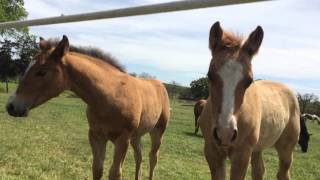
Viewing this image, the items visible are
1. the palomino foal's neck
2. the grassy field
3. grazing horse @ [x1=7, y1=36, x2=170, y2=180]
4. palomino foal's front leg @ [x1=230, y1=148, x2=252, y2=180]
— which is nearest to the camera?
palomino foal's front leg @ [x1=230, y1=148, x2=252, y2=180]

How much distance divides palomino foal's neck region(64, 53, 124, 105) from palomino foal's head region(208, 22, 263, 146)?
2143 millimetres

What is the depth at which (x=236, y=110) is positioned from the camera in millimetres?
3836

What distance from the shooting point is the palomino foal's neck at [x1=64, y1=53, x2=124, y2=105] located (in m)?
5.77

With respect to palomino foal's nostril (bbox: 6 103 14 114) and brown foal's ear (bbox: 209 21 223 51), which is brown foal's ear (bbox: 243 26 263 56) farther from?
palomino foal's nostril (bbox: 6 103 14 114)

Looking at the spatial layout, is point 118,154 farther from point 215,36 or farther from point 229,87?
point 229,87

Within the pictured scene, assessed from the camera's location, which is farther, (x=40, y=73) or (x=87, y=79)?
(x=87, y=79)

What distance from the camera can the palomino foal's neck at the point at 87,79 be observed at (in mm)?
5770

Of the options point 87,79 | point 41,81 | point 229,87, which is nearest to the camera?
point 229,87

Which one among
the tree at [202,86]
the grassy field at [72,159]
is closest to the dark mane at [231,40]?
the grassy field at [72,159]

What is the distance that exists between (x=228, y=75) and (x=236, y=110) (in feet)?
0.96

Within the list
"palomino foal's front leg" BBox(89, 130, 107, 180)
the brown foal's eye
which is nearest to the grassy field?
"palomino foal's front leg" BBox(89, 130, 107, 180)

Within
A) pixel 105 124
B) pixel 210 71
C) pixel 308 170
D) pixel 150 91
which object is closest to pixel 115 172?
pixel 105 124

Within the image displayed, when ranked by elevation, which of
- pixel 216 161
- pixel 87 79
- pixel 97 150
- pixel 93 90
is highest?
pixel 87 79

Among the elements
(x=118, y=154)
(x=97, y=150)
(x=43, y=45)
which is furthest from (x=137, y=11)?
(x=97, y=150)
